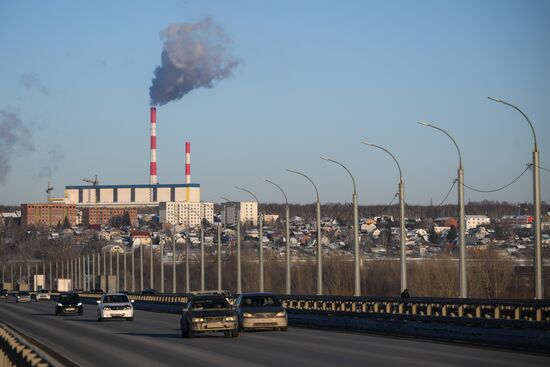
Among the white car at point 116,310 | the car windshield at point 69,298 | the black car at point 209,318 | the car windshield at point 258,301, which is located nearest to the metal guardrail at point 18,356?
the black car at point 209,318

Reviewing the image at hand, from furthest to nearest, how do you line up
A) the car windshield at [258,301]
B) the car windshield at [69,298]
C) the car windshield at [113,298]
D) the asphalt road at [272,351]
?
the car windshield at [69,298] < the car windshield at [113,298] < the car windshield at [258,301] < the asphalt road at [272,351]

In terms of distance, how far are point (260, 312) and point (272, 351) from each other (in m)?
10.9

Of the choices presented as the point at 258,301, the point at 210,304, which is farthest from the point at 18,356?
the point at 258,301

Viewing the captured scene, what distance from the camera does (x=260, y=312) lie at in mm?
41312

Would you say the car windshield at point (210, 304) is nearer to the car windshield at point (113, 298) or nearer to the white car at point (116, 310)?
the white car at point (116, 310)

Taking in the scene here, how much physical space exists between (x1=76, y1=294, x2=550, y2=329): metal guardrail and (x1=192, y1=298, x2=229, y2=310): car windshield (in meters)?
6.42

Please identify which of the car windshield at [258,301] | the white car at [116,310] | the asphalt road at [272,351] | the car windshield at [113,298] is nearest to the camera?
the asphalt road at [272,351]

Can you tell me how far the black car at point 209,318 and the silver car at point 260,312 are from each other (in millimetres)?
2480

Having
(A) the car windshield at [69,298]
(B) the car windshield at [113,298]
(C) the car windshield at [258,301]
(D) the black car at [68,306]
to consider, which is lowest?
(D) the black car at [68,306]

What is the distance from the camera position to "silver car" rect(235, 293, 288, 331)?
41.1 meters

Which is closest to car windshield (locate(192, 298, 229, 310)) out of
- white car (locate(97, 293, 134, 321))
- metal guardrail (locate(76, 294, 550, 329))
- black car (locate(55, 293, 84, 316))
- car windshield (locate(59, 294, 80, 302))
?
metal guardrail (locate(76, 294, 550, 329))

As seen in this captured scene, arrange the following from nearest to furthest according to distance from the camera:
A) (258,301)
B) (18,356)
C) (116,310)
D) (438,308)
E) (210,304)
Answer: (18,356) < (210,304) < (258,301) < (438,308) < (116,310)

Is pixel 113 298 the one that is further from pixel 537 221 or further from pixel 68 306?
pixel 537 221

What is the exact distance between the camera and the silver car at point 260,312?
135 ft
